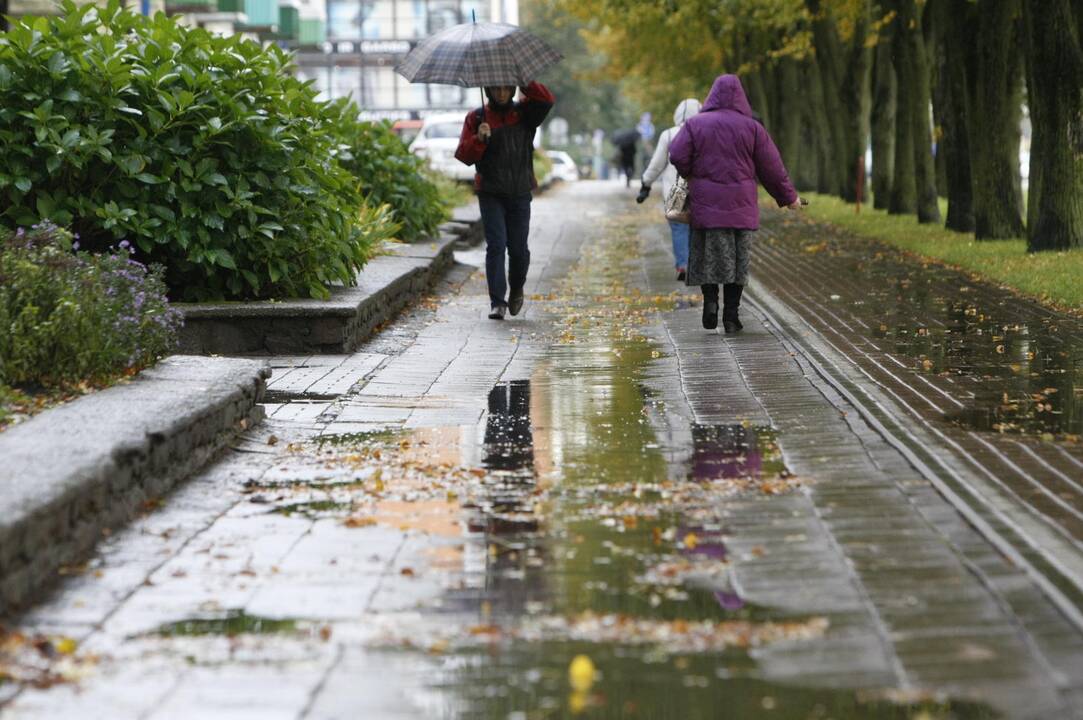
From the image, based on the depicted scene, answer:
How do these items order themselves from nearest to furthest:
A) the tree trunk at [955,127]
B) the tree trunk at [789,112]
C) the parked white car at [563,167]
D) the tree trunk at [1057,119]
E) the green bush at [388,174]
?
the tree trunk at [1057,119]
the green bush at [388,174]
the tree trunk at [955,127]
the tree trunk at [789,112]
the parked white car at [563,167]

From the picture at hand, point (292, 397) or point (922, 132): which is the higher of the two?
point (922, 132)

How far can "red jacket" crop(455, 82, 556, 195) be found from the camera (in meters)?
14.0

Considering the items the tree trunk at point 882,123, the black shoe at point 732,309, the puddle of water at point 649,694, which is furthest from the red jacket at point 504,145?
the tree trunk at point 882,123

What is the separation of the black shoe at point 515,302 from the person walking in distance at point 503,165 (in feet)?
0.13

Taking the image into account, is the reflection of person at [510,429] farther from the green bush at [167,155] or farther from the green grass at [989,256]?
the green grass at [989,256]

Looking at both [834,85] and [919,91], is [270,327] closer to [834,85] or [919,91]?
[919,91]

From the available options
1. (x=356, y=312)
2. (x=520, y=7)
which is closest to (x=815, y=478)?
(x=356, y=312)

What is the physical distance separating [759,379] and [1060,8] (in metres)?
9.48

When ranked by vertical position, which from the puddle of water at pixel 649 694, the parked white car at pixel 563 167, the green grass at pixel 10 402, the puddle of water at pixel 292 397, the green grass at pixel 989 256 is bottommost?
the parked white car at pixel 563 167

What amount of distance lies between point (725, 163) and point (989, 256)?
7.20 m

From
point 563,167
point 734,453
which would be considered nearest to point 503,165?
point 734,453

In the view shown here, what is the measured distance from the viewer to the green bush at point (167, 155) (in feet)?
39.0

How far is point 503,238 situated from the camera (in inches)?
569

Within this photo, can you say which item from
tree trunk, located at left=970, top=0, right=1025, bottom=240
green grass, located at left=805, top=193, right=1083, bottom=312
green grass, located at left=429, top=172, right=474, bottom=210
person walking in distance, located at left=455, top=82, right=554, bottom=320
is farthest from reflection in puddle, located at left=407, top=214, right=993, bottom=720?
A: green grass, located at left=429, top=172, right=474, bottom=210
